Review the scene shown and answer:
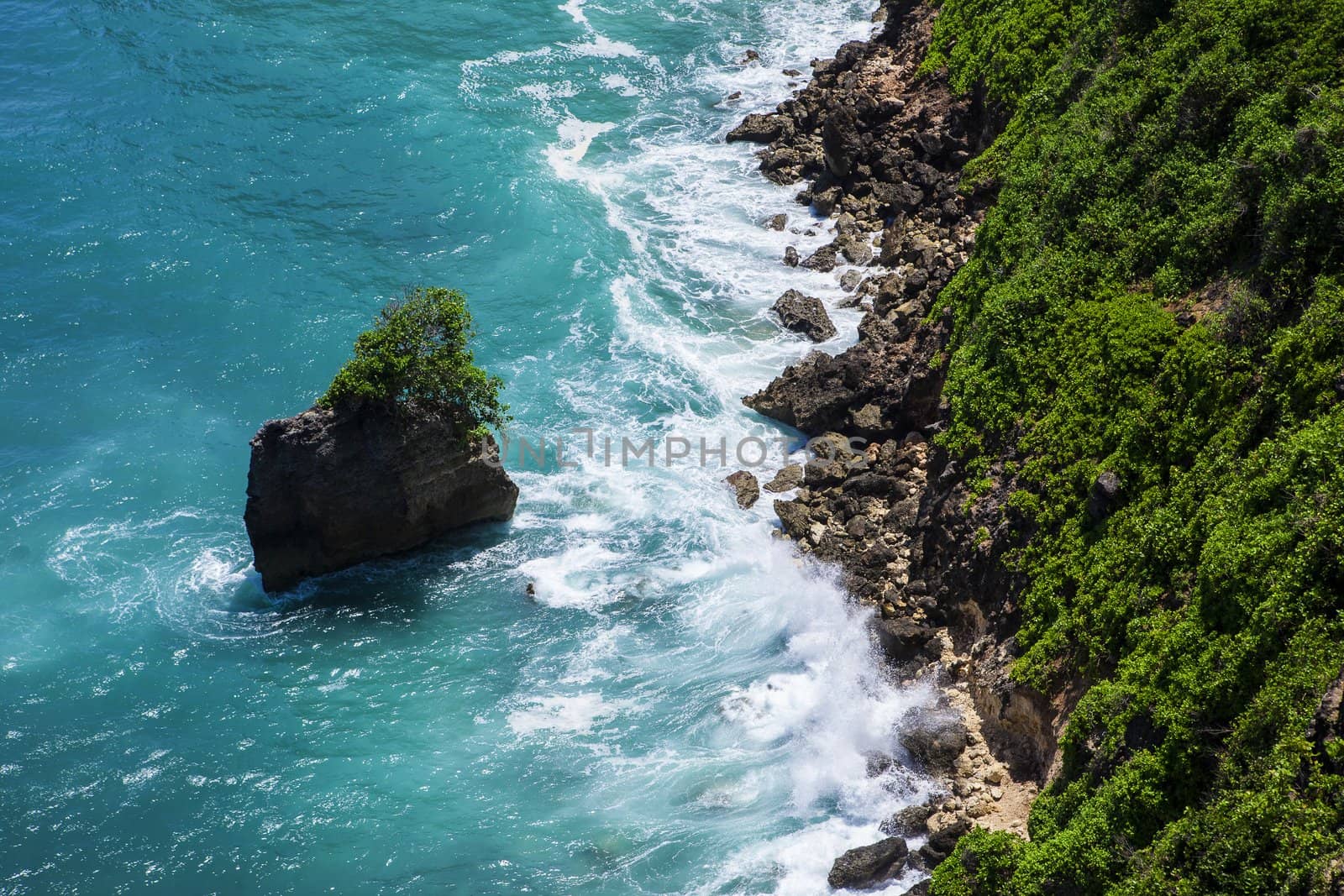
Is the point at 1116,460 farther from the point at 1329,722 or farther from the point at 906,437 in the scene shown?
the point at 906,437

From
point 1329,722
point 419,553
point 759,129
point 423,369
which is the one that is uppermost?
point 759,129

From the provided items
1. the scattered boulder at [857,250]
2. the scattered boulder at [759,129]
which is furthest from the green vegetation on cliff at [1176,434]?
the scattered boulder at [759,129]

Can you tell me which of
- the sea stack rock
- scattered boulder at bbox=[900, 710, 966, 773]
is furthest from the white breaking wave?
the sea stack rock

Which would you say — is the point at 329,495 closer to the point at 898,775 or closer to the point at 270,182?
the point at 898,775

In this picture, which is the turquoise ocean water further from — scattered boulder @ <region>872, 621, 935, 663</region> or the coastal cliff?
the coastal cliff

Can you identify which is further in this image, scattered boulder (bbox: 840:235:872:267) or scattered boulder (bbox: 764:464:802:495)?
scattered boulder (bbox: 840:235:872:267)

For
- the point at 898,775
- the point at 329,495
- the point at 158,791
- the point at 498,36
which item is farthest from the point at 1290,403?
the point at 498,36

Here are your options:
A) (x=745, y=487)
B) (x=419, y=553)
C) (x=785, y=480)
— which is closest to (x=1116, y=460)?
(x=785, y=480)

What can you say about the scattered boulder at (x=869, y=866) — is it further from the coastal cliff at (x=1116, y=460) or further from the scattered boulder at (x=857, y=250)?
the scattered boulder at (x=857, y=250)
